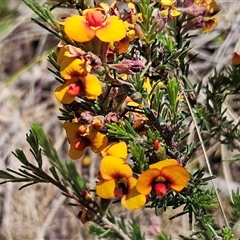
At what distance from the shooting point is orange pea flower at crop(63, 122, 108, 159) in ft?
2.88

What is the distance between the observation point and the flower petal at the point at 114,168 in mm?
832

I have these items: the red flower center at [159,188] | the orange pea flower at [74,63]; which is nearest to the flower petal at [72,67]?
the orange pea flower at [74,63]

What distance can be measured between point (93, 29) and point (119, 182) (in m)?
0.25

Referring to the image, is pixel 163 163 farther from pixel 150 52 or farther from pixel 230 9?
pixel 230 9

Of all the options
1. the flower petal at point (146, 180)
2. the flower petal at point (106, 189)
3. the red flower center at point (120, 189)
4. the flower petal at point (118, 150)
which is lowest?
the red flower center at point (120, 189)

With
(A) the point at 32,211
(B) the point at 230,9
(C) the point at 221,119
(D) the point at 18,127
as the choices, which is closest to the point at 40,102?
(D) the point at 18,127

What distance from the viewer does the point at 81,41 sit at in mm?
831

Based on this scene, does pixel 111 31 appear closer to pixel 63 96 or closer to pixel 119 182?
pixel 63 96

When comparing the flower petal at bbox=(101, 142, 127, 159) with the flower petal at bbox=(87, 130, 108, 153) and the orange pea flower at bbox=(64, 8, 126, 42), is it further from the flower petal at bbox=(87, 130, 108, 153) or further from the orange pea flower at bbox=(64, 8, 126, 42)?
the orange pea flower at bbox=(64, 8, 126, 42)

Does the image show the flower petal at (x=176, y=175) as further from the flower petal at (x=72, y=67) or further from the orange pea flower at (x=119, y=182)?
the flower petal at (x=72, y=67)

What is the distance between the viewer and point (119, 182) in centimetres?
87

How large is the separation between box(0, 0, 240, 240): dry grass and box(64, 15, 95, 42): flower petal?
3.90 ft

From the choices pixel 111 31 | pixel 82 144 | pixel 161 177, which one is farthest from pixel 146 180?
pixel 111 31

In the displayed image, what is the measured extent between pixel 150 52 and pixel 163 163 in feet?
0.82
